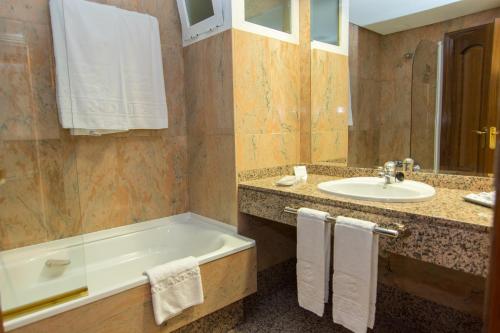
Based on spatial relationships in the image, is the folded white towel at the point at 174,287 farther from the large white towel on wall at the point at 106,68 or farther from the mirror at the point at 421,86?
the mirror at the point at 421,86

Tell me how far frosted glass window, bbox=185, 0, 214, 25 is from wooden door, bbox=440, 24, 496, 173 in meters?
1.35

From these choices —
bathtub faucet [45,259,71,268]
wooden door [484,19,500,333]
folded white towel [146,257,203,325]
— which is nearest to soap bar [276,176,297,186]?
folded white towel [146,257,203,325]

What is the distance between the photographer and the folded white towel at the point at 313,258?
4.83 feet

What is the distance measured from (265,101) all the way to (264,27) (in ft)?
1.52

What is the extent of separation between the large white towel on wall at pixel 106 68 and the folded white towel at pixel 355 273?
4.50ft

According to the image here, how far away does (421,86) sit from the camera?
5.67ft

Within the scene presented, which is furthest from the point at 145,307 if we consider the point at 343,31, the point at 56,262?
the point at 343,31

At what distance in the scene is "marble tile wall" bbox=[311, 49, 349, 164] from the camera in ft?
6.98

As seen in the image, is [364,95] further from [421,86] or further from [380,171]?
[380,171]

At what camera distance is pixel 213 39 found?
1.97m

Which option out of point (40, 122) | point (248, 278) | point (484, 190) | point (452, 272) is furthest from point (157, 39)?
point (452, 272)

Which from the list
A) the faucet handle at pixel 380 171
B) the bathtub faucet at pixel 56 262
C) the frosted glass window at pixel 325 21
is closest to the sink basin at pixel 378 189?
the faucet handle at pixel 380 171

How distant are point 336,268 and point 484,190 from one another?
834 millimetres

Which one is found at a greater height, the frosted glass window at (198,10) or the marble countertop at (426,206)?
the frosted glass window at (198,10)
